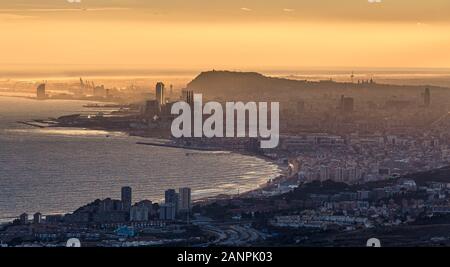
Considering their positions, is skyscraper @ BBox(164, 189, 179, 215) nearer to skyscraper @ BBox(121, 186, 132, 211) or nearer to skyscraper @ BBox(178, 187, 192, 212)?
skyscraper @ BBox(178, 187, 192, 212)

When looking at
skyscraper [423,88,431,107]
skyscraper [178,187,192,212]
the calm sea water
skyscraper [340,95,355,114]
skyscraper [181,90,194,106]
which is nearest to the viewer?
skyscraper [181,90,194,106]

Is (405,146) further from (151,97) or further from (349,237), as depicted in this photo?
(349,237)

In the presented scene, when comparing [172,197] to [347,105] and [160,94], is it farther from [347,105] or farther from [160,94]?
[347,105]

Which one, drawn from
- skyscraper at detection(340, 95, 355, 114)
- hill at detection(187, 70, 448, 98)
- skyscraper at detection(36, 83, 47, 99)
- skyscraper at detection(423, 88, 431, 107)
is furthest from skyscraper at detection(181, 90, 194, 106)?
skyscraper at detection(423, 88, 431, 107)

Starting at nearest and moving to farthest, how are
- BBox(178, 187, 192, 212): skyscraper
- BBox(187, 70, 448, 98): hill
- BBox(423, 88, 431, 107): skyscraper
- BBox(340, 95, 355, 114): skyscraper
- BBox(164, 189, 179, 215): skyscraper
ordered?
1. BBox(187, 70, 448, 98): hill
2. BBox(178, 187, 192, 212): skyscraper
3. BBox(164, 189, 179, 215): skyscraper
4. BBox(423, 88, 431, 107): skyscraper
5. BBox(340, 95, 355, 114): skyscraper

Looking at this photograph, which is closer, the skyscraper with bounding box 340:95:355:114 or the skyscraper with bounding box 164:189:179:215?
the skyscraper with bounding box 164:189:179:215

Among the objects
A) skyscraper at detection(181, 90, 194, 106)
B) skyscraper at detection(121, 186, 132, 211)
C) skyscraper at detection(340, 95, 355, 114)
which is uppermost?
skyscraper at detection(181, 90, 194, 106)

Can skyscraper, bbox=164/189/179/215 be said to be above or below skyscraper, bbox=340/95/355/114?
below

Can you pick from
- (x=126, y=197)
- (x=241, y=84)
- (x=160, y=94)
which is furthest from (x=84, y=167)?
(x=241, y=84)

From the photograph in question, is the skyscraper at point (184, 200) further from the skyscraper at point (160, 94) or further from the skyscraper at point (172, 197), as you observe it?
the skyscraper at point (160, 94)
